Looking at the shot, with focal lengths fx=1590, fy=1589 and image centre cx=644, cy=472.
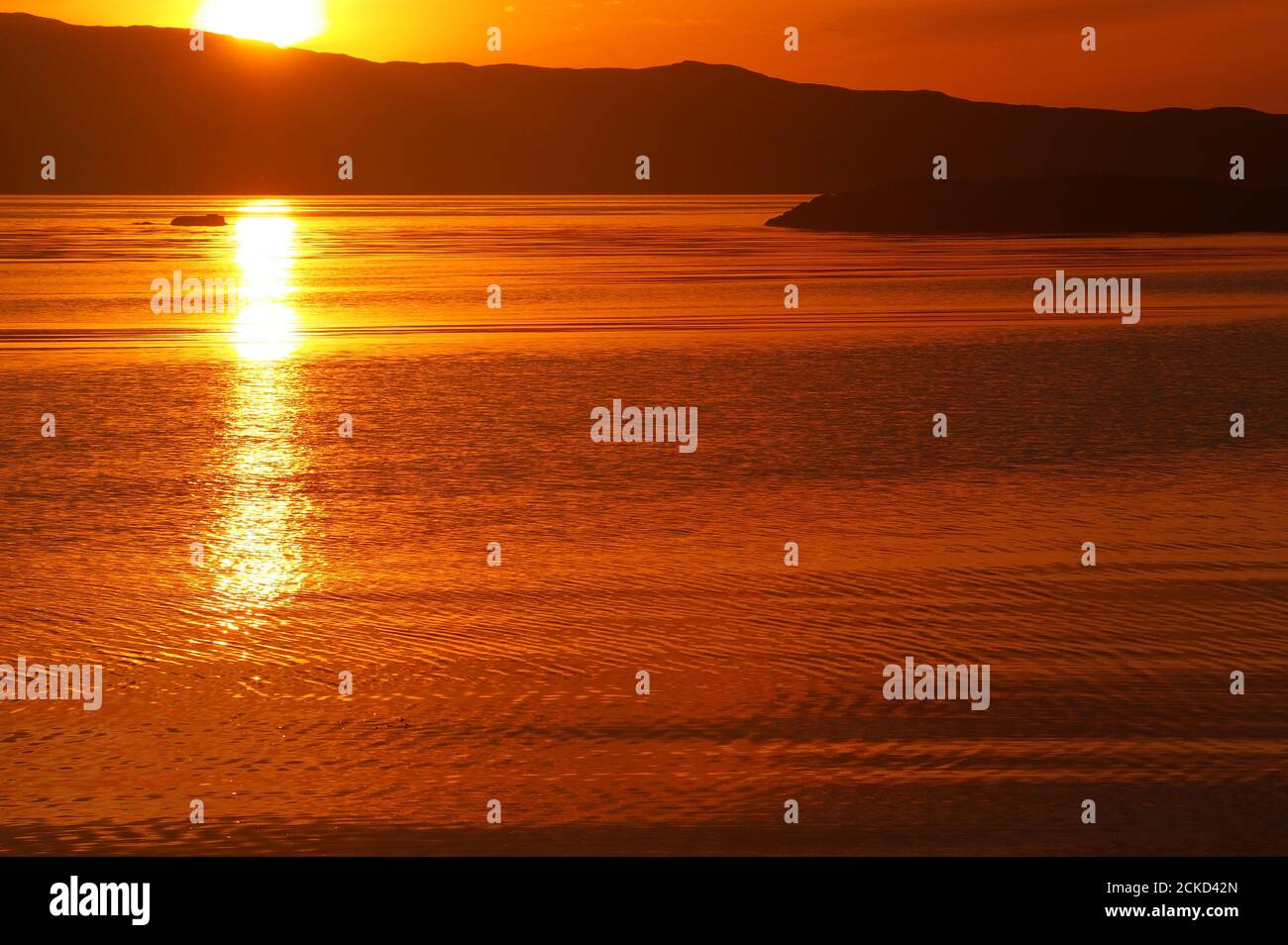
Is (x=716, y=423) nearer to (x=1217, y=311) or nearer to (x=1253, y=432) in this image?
(x=1253, y=432)

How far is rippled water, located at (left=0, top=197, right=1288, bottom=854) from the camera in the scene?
951cm

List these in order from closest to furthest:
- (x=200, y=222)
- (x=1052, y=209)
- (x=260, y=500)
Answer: (x=260, y=500) < (x=1052, y=209) < (x=200, y=222)

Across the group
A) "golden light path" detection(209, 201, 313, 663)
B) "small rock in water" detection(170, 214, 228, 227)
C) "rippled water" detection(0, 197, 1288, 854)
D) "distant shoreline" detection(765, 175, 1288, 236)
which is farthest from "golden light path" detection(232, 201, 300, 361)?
"distant shoreline" detection(765, 175, 1288, 236)

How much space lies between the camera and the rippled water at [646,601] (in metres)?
9.51

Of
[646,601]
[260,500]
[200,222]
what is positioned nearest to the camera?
[646,601]

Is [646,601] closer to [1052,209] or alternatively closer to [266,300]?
[266,300]

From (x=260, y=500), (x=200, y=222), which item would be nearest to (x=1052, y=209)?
(x=200, y=222)

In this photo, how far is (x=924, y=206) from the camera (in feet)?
406

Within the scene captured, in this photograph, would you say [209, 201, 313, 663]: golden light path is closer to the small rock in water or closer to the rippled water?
the rippled water

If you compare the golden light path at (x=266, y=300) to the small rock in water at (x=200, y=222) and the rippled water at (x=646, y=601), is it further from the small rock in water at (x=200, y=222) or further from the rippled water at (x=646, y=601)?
the small rock in water at (x=200, y=222)

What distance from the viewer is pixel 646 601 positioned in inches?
542

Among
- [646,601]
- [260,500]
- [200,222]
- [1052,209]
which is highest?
[200,222]

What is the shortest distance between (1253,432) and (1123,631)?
1134 centimetres
